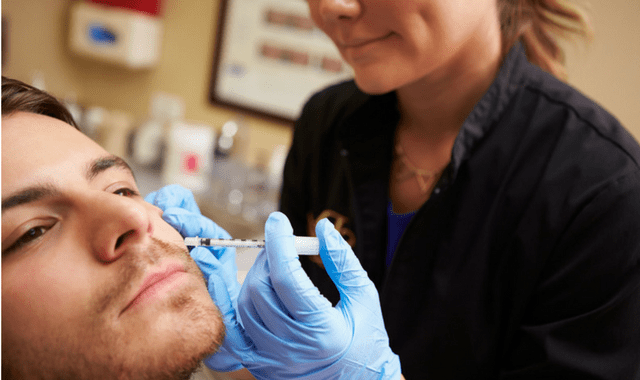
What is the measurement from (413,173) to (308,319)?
24.0 inches

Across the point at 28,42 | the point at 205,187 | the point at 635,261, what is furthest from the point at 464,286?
the point at 28,42

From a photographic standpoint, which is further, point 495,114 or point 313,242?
point 495,114

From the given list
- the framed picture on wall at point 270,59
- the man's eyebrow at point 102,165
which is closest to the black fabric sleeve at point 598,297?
the man's eyebrow at point 102,165

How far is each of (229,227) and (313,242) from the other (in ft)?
5.20

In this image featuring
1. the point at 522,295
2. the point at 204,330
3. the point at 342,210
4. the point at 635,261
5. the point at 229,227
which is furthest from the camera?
the point at 229,227

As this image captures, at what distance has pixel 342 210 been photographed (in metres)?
1.27

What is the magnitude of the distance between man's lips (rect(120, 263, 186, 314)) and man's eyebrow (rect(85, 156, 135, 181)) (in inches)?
9.1

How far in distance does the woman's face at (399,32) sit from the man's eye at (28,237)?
689 millimetres

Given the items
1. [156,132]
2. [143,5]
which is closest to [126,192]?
[156,132]

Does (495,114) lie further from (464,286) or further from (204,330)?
(204,330)

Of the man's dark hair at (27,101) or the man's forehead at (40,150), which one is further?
the man's dark hair at (27,101)

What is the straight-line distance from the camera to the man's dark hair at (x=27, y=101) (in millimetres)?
904

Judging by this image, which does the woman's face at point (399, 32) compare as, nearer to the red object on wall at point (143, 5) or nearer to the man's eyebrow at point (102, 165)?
the man's eyebrow at point (102, 165)

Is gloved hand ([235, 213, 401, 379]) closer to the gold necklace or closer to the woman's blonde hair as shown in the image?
the gold necklace
